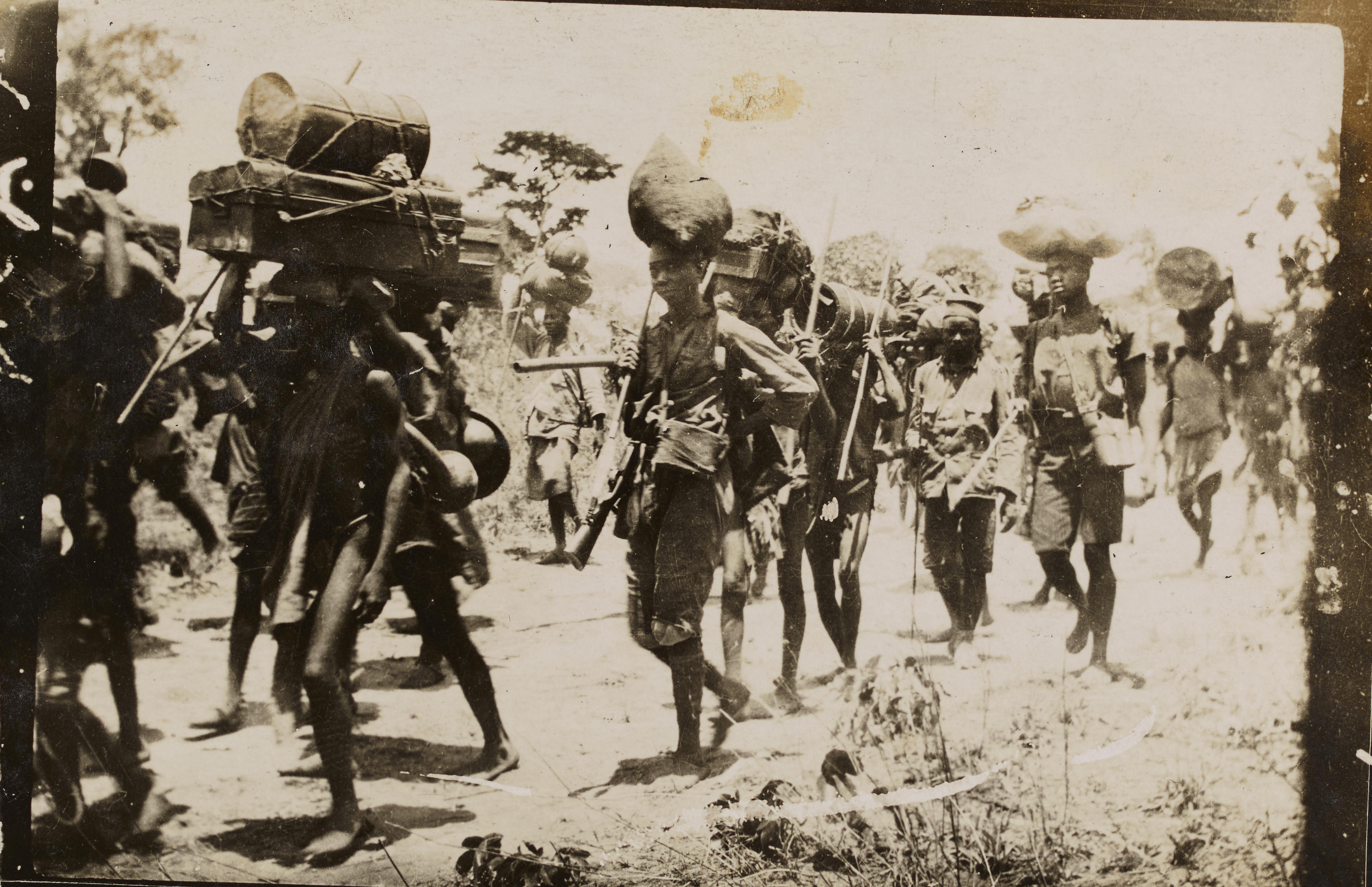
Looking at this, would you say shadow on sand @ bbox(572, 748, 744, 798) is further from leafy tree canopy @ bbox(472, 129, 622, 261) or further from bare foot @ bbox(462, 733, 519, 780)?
leafy tree canopy @ bbox(472, 129, 622, 261)

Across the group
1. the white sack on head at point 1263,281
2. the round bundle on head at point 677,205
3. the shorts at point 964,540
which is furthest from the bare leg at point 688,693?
the white sack on head at point 1263,281

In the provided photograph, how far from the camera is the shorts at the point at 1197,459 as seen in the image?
435 cm

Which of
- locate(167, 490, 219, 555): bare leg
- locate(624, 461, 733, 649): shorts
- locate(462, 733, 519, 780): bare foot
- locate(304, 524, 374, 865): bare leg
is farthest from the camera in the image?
locate(167, 490, 219, 555): bare leg

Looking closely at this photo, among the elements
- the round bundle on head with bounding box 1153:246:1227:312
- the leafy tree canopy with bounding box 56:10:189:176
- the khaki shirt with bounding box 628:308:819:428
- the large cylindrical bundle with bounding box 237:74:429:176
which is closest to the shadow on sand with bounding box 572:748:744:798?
the khaki shirt with bounding box 628:308:819:428

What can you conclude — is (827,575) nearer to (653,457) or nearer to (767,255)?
(653,457)

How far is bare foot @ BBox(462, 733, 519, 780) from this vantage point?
4238mm

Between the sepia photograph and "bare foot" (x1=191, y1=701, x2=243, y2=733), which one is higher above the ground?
the sepia photograph

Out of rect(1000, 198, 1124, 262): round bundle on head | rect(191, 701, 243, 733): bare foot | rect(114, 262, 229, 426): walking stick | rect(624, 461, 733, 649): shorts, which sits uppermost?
rect(1000, 198, 1124, 262): round bundle on head

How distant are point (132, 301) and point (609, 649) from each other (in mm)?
2624

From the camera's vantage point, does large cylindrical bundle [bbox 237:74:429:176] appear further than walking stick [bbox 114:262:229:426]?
No

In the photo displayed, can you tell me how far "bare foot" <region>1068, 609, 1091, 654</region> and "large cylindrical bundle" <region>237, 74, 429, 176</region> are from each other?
350 cm

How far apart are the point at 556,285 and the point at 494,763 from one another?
210 cm

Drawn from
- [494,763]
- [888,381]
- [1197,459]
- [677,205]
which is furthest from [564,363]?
[1197,459]

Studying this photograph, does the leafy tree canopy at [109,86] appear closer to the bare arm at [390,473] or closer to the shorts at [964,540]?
the bare arm at [390,473]
